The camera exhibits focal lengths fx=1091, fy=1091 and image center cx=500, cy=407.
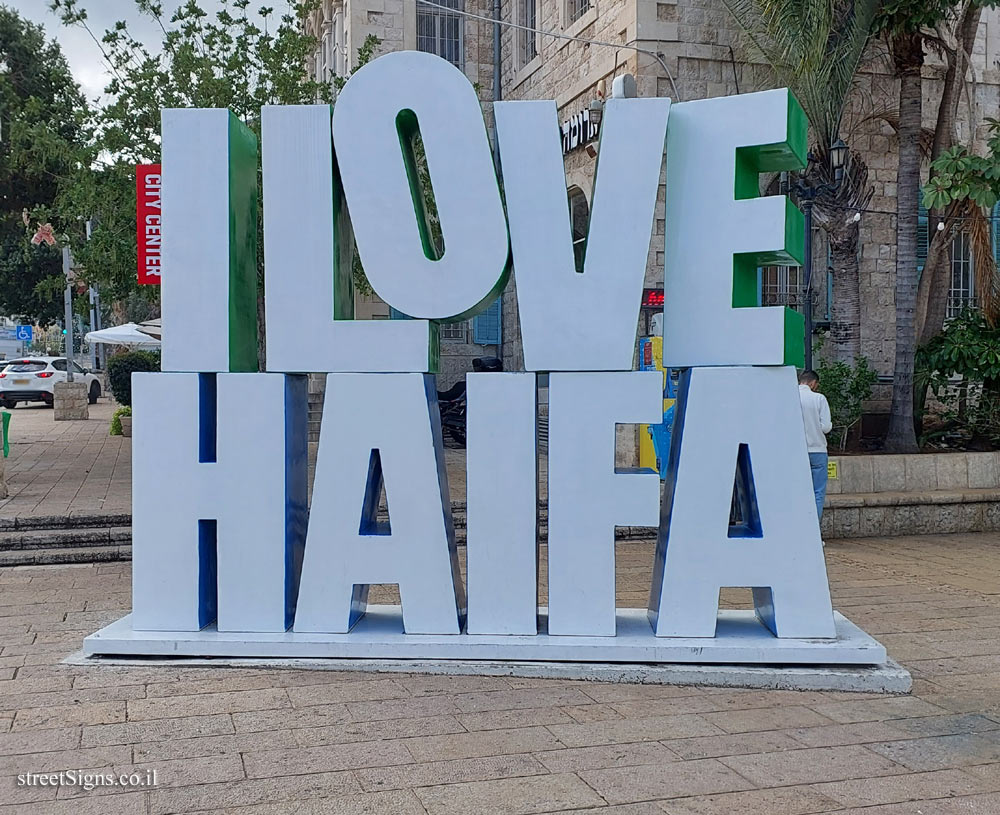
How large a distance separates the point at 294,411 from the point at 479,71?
1406 cm

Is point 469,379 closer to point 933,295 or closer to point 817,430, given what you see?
point 817,430

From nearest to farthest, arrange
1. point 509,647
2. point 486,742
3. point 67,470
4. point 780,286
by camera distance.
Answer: point 486,742
point 509,647
point 67,470
point 780,286

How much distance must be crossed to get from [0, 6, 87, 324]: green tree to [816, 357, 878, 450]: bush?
31.7 feet

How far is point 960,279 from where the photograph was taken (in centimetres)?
1542

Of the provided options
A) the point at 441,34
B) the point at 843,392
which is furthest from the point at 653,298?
the point at 441,34

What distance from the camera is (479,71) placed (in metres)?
18.6

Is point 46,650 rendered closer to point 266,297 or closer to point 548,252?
point 266,297

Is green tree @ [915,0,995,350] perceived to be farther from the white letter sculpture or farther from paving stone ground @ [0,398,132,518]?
paving stone ground @ [0,398,132,518]

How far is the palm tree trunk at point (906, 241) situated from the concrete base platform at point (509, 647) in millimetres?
7073

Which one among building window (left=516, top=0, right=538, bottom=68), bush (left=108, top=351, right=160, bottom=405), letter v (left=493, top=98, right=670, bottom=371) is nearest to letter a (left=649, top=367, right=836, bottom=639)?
letter v (left=493, top=98, right=670, bottom=371)

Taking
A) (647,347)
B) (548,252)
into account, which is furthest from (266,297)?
(647,347)

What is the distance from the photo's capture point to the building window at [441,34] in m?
18.6

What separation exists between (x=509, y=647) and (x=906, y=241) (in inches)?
331

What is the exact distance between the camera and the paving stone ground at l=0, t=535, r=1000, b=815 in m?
3.83
